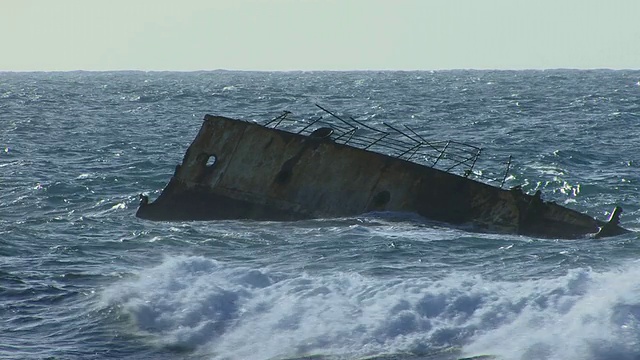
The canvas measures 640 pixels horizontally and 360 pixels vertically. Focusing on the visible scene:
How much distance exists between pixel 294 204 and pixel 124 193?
707cm

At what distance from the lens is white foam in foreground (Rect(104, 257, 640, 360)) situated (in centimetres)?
1334

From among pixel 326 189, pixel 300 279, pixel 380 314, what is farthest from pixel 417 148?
pixel 380 314

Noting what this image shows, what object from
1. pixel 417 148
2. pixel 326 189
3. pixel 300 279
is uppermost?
pixel 417 148

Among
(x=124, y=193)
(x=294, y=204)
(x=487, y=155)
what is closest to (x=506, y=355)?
(x=294, y=204)

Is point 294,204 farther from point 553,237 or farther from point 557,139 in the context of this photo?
point 557,139

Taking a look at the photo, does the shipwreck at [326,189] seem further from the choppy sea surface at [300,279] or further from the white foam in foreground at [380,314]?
the white foam in foreground at [380,314]

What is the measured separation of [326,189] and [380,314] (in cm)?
840

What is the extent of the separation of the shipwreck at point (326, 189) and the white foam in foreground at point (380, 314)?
14.7 feet

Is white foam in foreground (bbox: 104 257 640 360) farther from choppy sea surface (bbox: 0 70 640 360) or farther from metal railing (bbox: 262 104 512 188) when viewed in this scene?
metal railing (bbox: 262 104 512 188)

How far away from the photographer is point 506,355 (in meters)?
12.9

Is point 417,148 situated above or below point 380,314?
above

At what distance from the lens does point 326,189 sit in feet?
74.7

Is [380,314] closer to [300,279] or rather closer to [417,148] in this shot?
[300,279]

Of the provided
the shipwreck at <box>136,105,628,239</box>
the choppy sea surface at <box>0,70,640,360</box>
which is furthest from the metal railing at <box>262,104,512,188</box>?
the choppy sea surface at <box>0,70,640,360</box>
